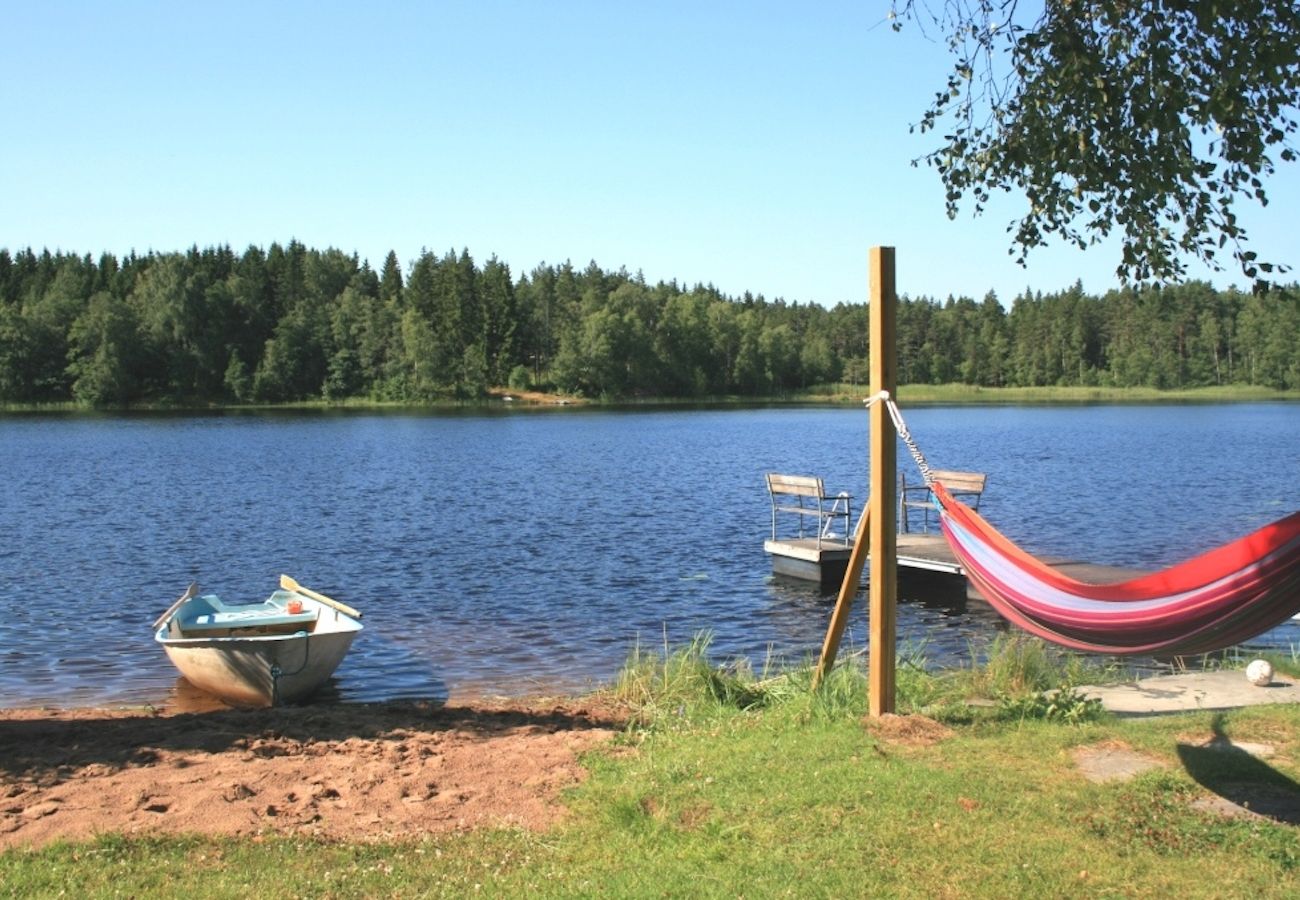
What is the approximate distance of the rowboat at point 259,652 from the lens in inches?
434

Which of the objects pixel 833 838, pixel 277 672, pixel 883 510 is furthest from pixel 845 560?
pixel 833 838

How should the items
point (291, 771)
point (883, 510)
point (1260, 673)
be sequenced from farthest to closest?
point (1260, 673) → point (883, 510) → point (291, 771)

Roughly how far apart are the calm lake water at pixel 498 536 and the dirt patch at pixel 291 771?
270cm

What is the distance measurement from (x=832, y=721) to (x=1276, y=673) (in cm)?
420

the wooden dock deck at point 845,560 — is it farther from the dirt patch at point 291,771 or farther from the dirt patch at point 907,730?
the dirt patch at point 907,730

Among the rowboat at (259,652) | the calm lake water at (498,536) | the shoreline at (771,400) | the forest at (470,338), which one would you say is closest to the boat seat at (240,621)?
the rowboat at (259,652)

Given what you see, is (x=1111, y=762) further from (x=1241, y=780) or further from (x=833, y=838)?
(x=833, y=838)

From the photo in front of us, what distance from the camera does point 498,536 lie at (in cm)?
2473

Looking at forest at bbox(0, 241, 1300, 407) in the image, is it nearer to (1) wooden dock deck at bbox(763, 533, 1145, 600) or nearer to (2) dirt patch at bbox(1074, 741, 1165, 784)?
(1) wooden dock deck at bbox(763, 533, 1145, 600)

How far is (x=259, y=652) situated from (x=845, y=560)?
10011mm

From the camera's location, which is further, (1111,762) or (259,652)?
(259,652)

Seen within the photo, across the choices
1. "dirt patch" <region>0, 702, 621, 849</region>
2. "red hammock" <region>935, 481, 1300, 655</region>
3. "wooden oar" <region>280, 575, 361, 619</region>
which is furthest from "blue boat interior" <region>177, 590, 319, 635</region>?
"red hammock" <region>935, 481, 1300, 655</region>

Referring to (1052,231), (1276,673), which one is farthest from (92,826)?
(1276,673)

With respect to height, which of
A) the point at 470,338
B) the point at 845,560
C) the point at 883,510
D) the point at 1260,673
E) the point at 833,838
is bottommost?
the point at 845,560
